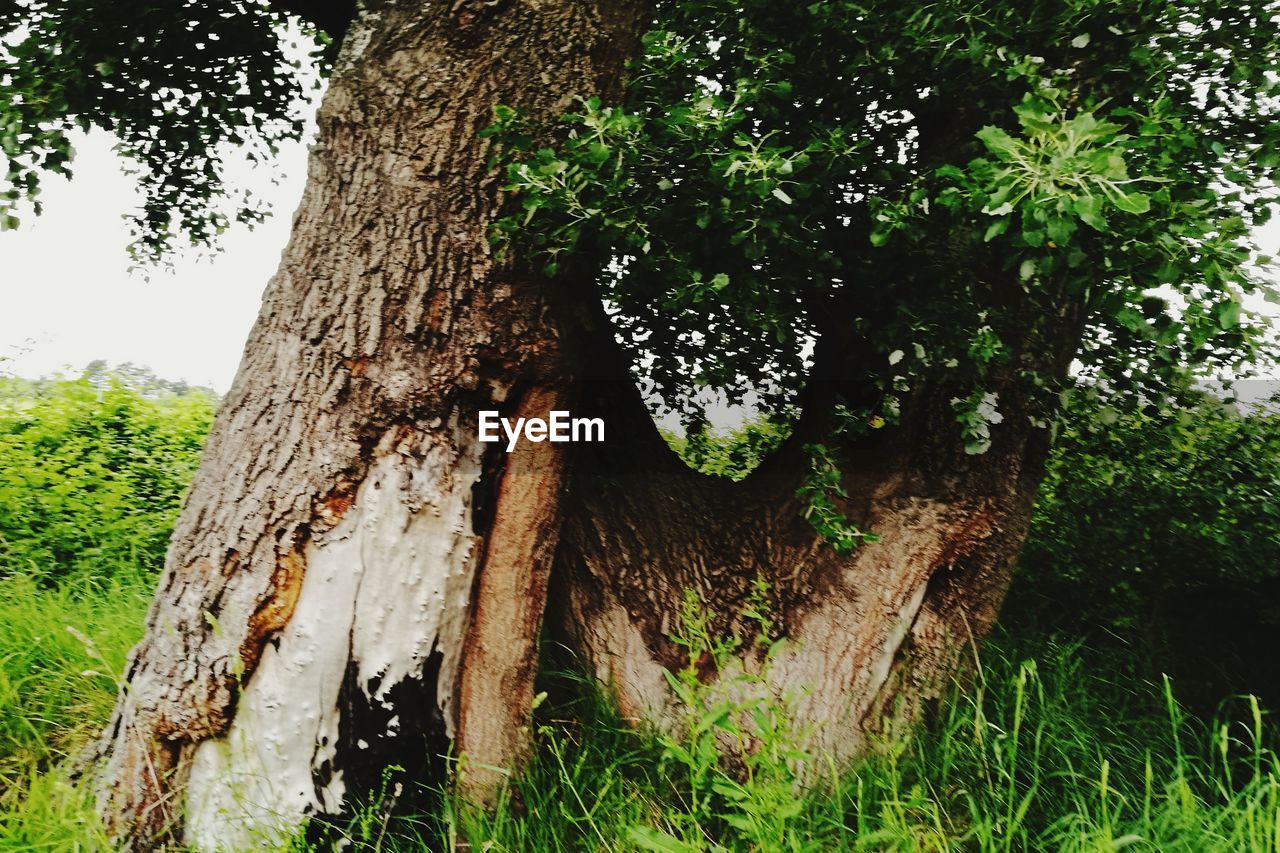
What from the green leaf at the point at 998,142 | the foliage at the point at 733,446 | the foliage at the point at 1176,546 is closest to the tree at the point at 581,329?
the green leaf at the point at 998,142

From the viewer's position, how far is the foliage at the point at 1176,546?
Result: 150 inches

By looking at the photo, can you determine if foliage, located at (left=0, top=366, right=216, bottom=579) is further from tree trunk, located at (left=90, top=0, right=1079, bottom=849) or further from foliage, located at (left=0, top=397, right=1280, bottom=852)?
tree trunk, located at (left=90, top=0, right=1079, bottom=849)

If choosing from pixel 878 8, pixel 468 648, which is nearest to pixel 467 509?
pixel 468 648

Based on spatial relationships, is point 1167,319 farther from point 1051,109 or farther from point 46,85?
point 46,85

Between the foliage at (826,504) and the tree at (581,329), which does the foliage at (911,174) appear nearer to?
the tree at (581,329)

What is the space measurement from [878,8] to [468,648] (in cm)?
228

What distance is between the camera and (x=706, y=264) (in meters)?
2.32

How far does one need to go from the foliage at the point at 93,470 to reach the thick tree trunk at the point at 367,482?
205 cm

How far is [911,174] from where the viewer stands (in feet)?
8.10

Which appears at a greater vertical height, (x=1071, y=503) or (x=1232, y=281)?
(x=1232, y=281)

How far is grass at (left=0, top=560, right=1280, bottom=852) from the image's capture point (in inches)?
90.8

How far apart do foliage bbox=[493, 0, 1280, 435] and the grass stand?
3.68 feet

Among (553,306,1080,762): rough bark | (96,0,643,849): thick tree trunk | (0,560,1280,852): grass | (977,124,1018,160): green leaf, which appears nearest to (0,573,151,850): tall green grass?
(0,560,1280,852): grass

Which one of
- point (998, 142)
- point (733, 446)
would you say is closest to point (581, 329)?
point (998, 142)
